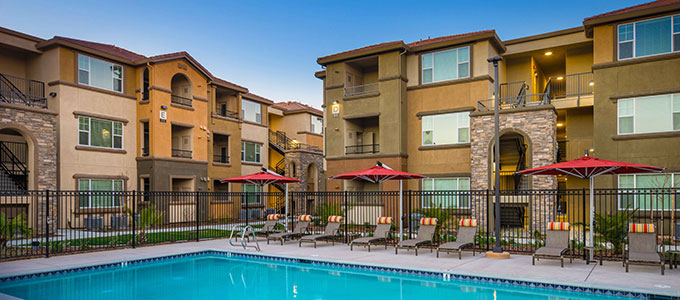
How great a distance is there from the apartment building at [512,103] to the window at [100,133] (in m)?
11.3

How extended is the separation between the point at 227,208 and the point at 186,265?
16.8 metres

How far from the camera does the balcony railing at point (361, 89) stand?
2589cm

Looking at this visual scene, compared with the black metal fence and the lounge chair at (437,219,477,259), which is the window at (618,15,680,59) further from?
the lounge chair at (437,219,477,259)

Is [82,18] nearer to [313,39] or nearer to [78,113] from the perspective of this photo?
[78,113]

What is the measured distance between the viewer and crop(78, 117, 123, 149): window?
23344 millimetres

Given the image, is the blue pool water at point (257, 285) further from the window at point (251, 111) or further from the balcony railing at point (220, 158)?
the window at point (251, 111)

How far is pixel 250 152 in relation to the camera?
33531 millimetres

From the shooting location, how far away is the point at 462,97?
75.4ft

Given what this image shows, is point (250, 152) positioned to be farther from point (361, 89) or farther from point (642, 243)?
point (642, 243)

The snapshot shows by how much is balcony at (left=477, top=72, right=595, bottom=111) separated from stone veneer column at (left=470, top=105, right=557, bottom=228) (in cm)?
105

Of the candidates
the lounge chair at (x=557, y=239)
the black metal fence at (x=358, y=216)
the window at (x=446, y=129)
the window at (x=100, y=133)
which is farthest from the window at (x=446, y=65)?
the window at (x=100, y=133)

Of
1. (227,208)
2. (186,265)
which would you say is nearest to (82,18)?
(227,208)

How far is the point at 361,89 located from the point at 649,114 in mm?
13974

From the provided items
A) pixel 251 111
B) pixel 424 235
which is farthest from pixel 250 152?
pixel 424 235
